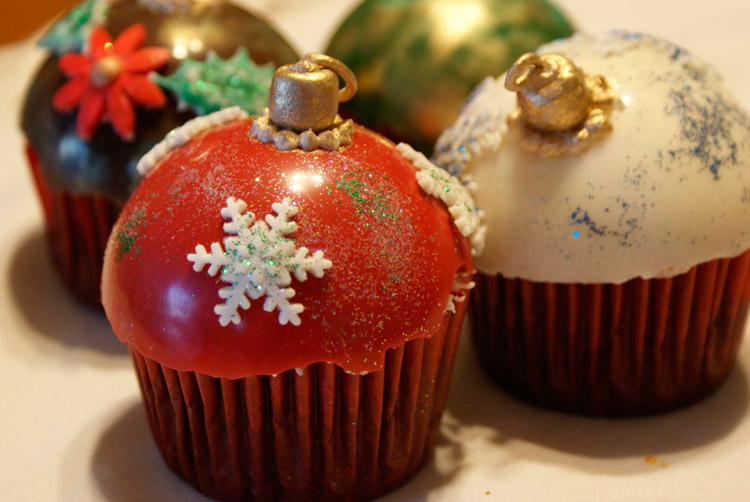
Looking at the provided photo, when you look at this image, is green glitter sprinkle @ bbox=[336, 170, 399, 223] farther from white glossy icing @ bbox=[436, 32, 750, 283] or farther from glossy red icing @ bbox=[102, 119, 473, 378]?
white glossy icing @ bbox=[436, 32, 750, 283]

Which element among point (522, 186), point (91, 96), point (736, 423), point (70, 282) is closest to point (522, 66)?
point (522, 186)

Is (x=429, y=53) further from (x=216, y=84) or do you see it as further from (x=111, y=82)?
(x=111, y=82)

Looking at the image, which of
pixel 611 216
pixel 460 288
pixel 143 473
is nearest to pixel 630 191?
pixel 611 216

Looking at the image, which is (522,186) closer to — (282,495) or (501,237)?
(501,237)

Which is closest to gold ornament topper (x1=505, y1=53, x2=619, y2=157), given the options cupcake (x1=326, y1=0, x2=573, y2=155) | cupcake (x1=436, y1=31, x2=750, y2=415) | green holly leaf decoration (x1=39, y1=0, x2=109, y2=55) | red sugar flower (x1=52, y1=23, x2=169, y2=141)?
cupcake (x1=436, y1=31, x2=750, y2=415)

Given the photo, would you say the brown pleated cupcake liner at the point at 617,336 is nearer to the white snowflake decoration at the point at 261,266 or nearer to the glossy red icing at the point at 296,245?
the glossy red icing at the point at 296,245
